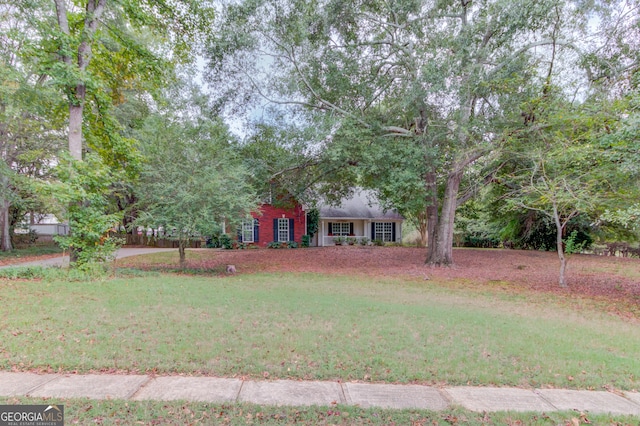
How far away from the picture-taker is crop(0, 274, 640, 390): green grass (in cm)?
378

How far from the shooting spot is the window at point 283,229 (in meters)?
23.5

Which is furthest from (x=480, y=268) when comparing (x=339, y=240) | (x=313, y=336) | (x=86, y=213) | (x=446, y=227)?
(x=86, y=213)

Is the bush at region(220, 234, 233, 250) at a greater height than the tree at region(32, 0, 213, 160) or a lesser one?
lesser

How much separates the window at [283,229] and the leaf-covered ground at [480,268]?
13.7 feet

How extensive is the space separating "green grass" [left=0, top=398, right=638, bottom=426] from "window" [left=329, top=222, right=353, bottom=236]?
72.3 feet

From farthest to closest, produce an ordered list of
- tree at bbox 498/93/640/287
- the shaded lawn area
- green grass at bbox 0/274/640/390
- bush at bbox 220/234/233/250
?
bush at bbox 220/234/233/250, the shaded lawn area, tree at bbox 498/93/640/287, green grass at bbox 0/274/640/390

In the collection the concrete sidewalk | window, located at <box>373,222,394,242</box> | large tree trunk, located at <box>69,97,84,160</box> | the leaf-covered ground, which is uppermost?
large tree trunk, located at <box>69,97,84,160</box>

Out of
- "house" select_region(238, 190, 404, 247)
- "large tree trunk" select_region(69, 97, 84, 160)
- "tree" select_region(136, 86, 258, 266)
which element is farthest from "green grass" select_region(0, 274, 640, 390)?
"house" select_region(238, 190, 404, 247)

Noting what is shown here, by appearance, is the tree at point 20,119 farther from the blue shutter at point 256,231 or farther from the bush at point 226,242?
the blue shutter at point 256,231

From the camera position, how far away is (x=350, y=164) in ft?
44.8

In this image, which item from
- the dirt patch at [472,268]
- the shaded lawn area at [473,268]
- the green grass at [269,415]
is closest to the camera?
the green grass at [269,415]

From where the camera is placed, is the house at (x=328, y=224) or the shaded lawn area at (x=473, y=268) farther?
the house at (x=328, y=224)

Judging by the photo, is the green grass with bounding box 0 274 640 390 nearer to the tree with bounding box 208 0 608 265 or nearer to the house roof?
the tree with bounding box 208 0 608 265

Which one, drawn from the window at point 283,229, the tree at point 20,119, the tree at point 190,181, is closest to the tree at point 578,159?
the tree at point 190,181
